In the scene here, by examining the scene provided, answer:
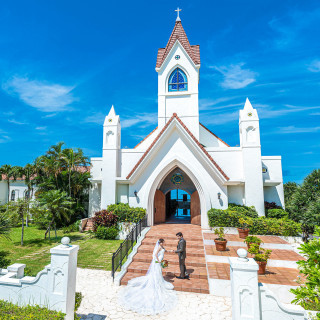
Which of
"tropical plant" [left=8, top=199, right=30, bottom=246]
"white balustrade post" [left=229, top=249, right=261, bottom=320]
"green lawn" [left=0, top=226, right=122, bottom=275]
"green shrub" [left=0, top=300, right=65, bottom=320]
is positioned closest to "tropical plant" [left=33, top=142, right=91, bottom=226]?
"green lawn" [left=0, top=226, right=122, bottom=275]

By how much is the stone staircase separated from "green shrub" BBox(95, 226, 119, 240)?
3027mm

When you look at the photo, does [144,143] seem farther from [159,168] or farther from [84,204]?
[84,204]

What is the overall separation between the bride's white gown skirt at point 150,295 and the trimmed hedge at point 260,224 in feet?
25.0

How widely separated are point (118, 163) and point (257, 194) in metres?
11.5

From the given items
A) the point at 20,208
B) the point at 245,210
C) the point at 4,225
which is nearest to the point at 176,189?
the point at 245,210

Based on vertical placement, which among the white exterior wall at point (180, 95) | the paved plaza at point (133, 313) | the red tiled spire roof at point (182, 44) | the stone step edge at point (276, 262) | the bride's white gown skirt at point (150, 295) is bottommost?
the paved plaza at point (133, 313)

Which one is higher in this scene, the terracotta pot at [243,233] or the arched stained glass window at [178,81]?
the arched stained glass window at [178,81]

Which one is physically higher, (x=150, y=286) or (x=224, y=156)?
(x=224, y=156)

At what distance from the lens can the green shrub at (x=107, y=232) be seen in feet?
49.3

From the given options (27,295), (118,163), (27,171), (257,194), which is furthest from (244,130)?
(27,171)

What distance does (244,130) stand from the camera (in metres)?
16.6

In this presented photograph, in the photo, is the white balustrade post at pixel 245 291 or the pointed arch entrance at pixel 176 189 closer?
the white balustrade post at pixel 245 291

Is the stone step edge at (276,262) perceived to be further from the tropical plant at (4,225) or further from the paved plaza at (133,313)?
the tropical plant at (4,225)

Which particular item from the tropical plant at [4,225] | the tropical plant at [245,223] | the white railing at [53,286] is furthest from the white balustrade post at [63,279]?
Result: the tropical plant at [245,223]
